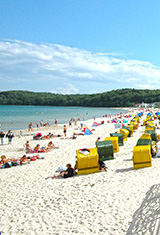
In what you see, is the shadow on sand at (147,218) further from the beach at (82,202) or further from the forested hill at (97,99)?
the forested hill at (97,99)

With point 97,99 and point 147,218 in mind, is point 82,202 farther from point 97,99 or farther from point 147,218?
point 97,99

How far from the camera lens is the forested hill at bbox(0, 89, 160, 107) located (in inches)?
4865

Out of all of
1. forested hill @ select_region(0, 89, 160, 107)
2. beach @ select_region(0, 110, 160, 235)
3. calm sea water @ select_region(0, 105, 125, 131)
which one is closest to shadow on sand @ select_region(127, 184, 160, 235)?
beach @ select_region(0, 110, 160, 235)

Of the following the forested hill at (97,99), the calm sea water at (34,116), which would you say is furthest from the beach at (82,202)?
the forested hill at (97,99)

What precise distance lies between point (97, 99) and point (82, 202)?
132m

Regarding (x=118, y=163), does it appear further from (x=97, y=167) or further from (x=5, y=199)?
(x=5, y=199)

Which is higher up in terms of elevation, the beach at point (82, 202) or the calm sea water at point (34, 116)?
the calm sea water at point (34, 116)

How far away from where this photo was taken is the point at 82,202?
608 cm

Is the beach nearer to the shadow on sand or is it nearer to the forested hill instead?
the shadow on sand

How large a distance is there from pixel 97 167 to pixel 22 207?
308 centimetres

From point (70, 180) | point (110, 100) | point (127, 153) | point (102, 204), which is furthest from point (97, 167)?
point (110, 100)

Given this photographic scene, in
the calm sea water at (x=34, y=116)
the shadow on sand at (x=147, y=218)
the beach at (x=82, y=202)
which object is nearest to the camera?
the shadow on sand at (x=147, y=218)

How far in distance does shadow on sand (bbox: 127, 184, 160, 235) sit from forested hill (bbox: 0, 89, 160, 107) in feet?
375

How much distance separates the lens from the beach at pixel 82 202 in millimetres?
4855
